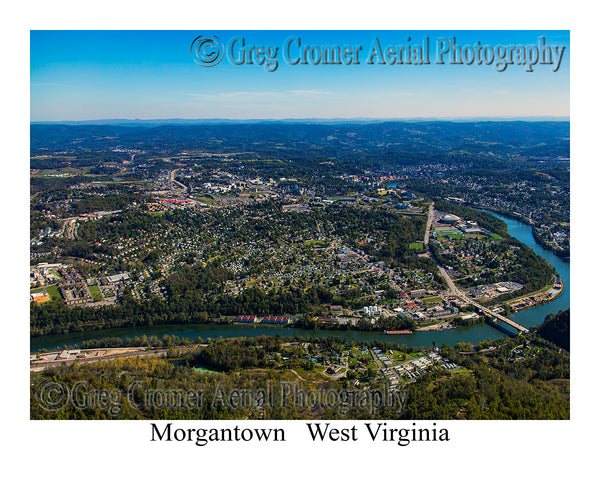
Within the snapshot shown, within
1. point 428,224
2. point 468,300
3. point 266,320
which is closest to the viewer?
point 266,320

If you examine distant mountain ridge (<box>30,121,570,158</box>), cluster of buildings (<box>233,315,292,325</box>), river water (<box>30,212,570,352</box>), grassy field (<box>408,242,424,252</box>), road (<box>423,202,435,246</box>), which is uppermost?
distant mountain ridge (<box>30,121,570,158</box>)

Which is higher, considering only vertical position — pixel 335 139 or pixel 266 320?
pixel 335 139

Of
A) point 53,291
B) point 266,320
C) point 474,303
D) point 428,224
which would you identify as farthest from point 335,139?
point 266,320

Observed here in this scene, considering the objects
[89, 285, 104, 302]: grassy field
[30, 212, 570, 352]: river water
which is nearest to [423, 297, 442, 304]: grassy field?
[30, 212, 570, 352]: river water

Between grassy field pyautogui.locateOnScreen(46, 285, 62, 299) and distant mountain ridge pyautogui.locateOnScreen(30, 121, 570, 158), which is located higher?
distant mountain ridge pyautogui.locateOnScreen(30, 121, 570, 158)

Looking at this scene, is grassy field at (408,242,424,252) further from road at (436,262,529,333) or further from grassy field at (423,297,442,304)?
grassy field at (423,297,442,304)

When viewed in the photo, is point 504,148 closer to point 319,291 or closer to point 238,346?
point 319,291

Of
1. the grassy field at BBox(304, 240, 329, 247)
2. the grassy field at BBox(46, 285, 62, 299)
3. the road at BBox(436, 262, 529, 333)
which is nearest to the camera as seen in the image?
the road at BBox(436, 262, 529, 333)

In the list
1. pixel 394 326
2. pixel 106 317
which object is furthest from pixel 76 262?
pixel 394 326

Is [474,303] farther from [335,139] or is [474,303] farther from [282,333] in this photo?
[335,139]

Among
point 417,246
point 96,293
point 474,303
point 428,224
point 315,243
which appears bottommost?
point 474,303

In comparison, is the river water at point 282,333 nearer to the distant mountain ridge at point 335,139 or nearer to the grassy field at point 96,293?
the grassy field at point 96,293
